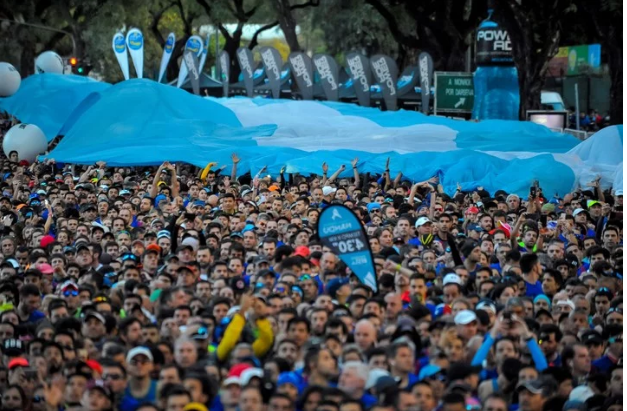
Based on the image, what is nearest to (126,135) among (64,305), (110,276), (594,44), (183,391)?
(110,276)

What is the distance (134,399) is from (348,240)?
10.7 feet

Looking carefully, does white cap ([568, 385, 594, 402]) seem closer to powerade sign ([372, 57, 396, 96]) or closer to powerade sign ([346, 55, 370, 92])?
powerade sign ([372, 57, 396, 96])

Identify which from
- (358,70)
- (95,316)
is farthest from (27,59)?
(95,316)

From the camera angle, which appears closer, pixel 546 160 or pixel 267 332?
pixel 267 332

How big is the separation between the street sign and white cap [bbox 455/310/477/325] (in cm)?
2521

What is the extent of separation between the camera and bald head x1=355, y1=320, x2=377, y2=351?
9.16 metres

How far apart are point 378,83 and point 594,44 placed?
1118 cm

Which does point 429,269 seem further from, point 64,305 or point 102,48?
point 102,48

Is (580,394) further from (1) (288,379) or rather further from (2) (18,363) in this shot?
(2) (18,363)

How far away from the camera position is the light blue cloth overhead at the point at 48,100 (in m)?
30.1

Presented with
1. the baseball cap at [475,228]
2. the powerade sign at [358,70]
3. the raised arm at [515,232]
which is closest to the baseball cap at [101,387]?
the raised arm at [515,232]

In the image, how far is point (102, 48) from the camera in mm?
51812

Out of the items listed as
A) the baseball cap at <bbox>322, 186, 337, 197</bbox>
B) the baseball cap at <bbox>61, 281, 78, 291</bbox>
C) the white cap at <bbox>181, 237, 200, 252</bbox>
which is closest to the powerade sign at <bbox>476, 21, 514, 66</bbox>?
the baseball cap at <bbox>322, 186, 337, 197</bbox>

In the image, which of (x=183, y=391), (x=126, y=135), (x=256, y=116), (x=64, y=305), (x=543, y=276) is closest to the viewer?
(x=183, y=391)
